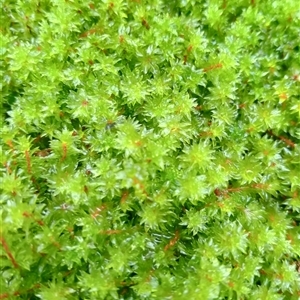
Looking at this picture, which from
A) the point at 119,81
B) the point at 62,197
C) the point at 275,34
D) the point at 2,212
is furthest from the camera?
the point at 275,34

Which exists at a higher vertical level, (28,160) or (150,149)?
(150,149)

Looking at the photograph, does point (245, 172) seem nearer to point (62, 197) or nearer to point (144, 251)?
point (144, 251)

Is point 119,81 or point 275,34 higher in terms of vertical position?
point 275,34

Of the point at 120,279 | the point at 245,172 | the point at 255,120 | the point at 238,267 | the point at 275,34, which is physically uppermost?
the point at 275,34

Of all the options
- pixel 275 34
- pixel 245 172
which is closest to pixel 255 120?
pixel 245 172

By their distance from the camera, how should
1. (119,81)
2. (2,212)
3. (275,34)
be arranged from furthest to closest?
(275,34), (119,81), (2,212)

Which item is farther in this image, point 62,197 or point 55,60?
point 55,60

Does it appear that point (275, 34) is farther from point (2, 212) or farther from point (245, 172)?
point (2, 212)

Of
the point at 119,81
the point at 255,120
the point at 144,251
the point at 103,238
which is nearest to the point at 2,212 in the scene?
the point at 103,238
